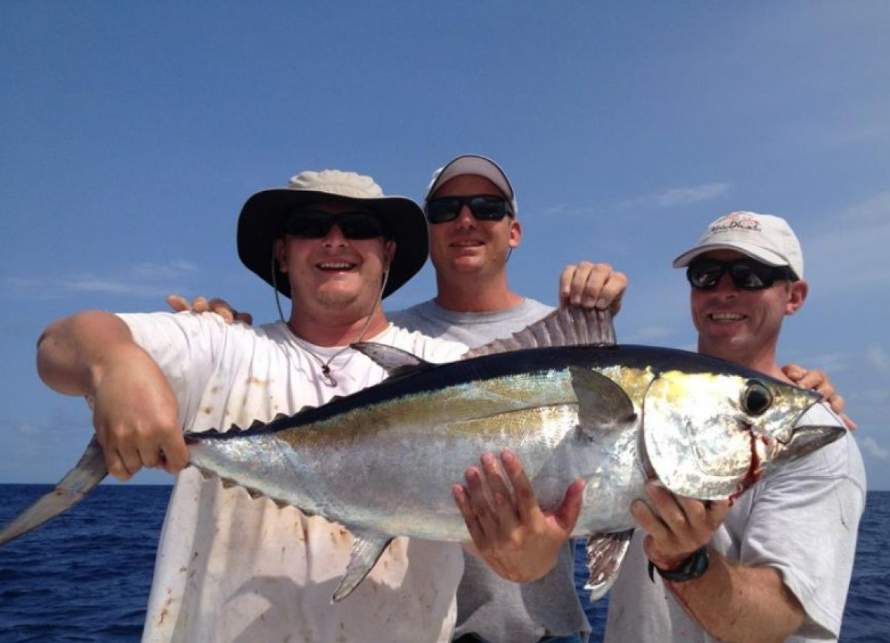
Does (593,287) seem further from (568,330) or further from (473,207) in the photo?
(473,207)

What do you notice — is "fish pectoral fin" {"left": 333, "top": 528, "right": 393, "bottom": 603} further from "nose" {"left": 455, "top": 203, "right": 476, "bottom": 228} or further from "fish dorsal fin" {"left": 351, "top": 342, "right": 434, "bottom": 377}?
"nose" {"left": 455, "top": 203, "right": 476, "bottom": 228}

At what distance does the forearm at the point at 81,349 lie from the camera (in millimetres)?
2791

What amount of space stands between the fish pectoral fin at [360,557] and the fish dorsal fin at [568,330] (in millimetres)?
948

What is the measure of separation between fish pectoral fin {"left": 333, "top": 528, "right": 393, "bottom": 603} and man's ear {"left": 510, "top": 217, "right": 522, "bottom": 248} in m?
2.62

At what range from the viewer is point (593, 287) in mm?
3510

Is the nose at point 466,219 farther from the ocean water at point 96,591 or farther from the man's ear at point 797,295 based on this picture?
the ocean water at point 96,591

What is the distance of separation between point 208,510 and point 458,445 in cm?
117

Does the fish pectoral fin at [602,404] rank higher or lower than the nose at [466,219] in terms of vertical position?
lower

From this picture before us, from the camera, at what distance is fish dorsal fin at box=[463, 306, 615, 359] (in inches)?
128

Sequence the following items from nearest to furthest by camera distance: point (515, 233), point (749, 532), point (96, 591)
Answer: point (749, 532) → point (515, 233) → point (96, 591)

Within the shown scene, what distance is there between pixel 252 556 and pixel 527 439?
1.26 m

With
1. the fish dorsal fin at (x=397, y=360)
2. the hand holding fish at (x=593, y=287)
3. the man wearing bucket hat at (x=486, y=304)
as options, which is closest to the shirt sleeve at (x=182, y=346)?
the man wearing bucket hat at (x=486, y=304)

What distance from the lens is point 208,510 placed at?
322 centimetres

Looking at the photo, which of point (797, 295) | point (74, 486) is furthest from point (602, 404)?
point (797, 295)
